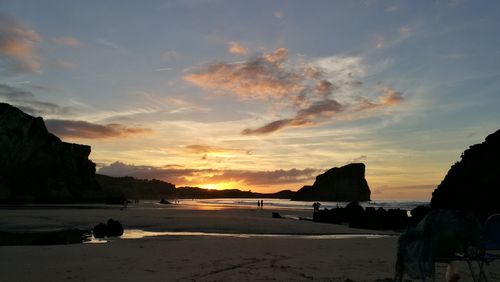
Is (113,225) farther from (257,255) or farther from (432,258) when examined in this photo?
(432,258)

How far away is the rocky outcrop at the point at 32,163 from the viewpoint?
320ft

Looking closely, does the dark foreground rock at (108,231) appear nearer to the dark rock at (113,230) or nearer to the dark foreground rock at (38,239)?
the dark rock at (113,230)

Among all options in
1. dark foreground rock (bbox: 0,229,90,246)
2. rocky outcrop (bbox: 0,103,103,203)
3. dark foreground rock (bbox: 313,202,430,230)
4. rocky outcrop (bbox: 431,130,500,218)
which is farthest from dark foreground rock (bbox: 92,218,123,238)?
rocky outcrop (bbox: 0,103,103,203)

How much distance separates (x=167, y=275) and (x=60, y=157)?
108159 millimetres

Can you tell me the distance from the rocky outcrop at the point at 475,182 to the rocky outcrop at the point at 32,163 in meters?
76.7

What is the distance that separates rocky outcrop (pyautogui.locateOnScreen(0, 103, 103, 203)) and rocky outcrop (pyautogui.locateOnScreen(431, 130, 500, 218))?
7666 cm

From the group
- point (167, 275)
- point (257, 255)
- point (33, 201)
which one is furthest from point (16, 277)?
point (33, 201)


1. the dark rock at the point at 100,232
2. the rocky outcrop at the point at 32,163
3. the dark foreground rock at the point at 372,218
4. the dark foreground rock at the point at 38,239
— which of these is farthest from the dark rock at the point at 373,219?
the rocky outcrop at the point at 32,163

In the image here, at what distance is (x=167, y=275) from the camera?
1080 cm

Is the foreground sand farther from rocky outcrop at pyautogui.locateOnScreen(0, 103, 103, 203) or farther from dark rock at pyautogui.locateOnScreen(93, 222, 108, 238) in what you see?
rocky outcrop at pyautogui.locateOnScreen(0, 103, 103, 203)

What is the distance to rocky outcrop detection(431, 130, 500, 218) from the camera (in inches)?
1332

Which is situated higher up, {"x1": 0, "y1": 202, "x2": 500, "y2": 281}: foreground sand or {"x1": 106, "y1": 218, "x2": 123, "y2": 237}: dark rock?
{"x1": 106, "y1": 218, "x2": 123, "y2": 237}: dark rock

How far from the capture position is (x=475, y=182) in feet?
119

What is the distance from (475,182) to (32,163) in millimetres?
95765
